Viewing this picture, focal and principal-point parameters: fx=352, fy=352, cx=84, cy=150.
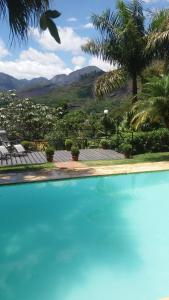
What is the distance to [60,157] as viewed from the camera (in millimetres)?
17703

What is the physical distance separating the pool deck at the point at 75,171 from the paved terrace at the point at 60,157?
1467 millimetres

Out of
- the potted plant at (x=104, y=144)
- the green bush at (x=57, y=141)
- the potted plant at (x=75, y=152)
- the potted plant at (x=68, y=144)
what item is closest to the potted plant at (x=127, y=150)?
the potted plant at (x=75, y=152)

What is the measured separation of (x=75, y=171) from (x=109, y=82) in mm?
9637

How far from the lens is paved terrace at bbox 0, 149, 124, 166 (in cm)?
1642

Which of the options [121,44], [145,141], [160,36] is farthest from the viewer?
[121,44]

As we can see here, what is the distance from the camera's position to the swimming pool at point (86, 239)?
6.44m

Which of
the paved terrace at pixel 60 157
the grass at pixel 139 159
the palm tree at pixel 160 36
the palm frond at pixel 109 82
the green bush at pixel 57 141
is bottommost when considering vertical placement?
the grass at pixel 139 159

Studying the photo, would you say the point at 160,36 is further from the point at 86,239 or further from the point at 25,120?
the point at 86,239

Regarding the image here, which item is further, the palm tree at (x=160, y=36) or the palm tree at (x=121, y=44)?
the palm tree at (x=121, y=44)

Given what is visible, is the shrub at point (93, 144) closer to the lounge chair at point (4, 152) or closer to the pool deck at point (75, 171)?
the pool deck at point (75, 171)

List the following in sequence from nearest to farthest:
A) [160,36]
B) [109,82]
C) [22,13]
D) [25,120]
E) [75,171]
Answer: [22,13]
[75,171]
[160,36]
[109,82]
[25,120]

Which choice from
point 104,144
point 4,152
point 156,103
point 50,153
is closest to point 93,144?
point 104,144

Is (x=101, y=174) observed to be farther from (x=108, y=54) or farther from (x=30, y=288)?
(x=108, y=54)

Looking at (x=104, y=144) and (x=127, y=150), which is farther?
(x=104, y=144)
